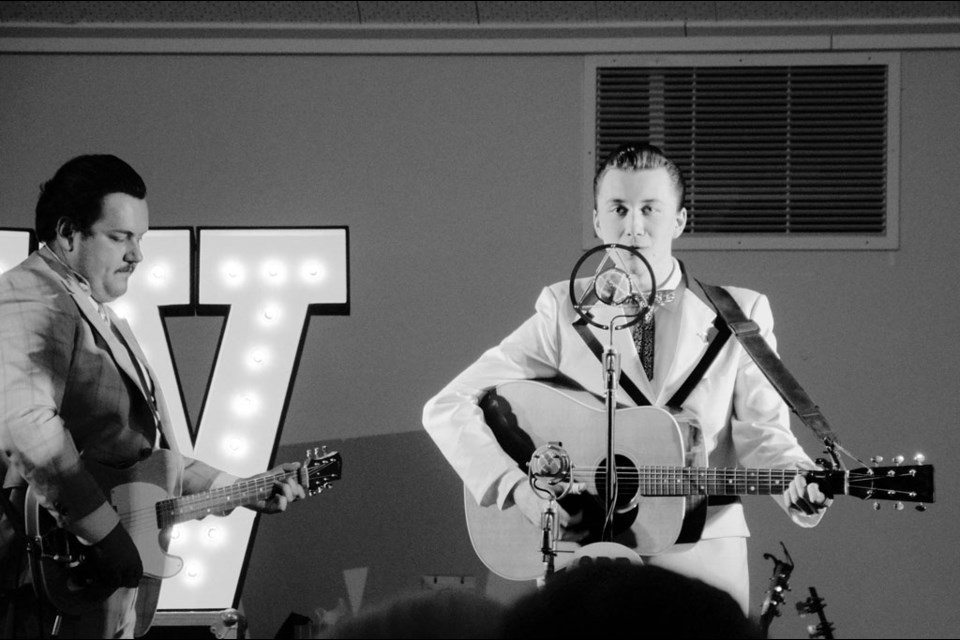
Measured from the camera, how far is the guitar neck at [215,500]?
3479 millimetres

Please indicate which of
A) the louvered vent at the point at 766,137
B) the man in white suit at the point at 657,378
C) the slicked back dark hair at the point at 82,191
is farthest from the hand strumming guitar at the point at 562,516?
the louvered vent at the point at 766,137

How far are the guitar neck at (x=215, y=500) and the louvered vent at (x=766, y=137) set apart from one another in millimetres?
1979

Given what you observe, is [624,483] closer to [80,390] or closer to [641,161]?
[641,161]

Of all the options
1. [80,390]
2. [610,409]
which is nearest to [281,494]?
[80,390]

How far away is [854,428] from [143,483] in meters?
2.69

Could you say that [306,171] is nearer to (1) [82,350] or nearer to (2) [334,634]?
(1) [82,350]

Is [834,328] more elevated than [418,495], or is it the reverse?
[834,328]

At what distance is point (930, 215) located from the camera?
187 inches

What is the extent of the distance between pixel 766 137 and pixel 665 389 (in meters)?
1.60

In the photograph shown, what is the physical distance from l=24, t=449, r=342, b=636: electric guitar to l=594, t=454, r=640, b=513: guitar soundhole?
81 centimetres

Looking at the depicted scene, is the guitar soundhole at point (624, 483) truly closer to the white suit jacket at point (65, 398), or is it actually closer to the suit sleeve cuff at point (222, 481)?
the suit sleeve cuff at point (222, 481)

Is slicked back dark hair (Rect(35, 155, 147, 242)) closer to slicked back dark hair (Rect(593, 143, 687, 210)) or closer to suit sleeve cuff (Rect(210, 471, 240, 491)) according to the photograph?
suit sleeve cuff (Rect(210, 471, 240, 491))

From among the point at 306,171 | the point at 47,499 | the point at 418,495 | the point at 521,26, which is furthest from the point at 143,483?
the point at 521,26

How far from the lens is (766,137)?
15.8 ft
